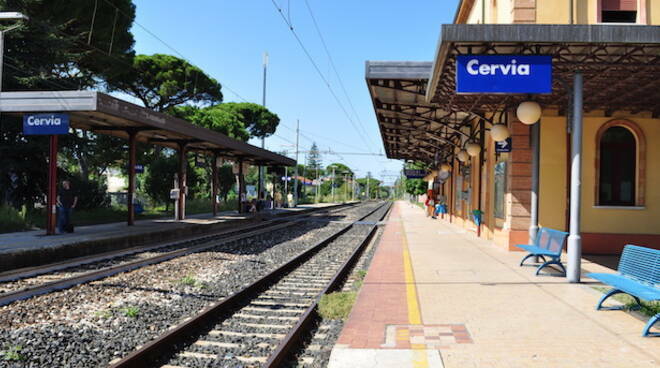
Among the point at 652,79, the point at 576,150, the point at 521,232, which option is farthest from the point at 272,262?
the point at 652,79

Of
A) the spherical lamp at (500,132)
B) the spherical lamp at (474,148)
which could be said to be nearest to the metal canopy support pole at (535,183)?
the spherical lamp at (500,132)

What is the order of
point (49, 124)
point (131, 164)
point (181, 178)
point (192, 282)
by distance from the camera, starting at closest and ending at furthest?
point (192, 282), point (49, 124), point (131, 164), point (181, 178)

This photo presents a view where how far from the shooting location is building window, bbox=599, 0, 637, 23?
10781 millimetres

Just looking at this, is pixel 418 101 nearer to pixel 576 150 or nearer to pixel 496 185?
pixel 496 185

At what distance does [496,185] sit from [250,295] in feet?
28.6

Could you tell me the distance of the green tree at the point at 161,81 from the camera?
1486 inches

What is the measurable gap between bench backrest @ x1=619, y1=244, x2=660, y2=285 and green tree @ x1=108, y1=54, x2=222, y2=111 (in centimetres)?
3544

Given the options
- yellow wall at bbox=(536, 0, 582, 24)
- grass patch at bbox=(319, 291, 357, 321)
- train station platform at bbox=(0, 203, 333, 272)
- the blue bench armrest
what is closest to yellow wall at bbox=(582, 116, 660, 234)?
yellow wall at bbox=(536, 0, 582, 24)

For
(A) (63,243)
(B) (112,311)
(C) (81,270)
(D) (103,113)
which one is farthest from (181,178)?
(B) (112,311)

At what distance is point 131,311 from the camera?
603 centimetres

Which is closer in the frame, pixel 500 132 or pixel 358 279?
pixel 358 279

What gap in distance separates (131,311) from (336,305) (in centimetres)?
256

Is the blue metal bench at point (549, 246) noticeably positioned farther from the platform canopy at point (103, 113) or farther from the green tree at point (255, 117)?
the green tree at point (255, 117)

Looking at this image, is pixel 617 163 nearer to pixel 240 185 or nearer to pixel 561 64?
pixel 561 64
